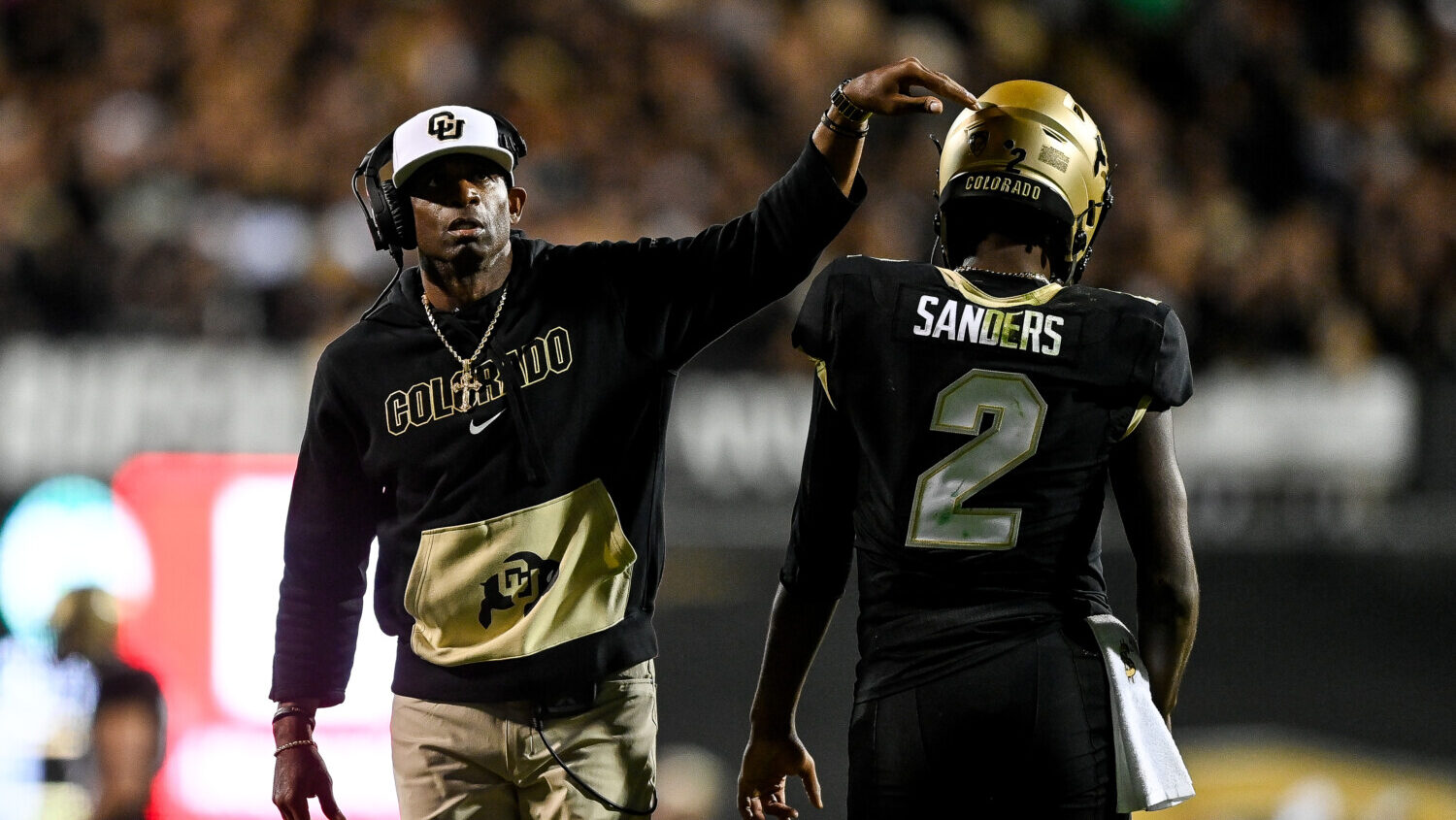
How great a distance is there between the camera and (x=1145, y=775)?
2350mm

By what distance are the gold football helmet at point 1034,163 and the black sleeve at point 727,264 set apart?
0.69 feet

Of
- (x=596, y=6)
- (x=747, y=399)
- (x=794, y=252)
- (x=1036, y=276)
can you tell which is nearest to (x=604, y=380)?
(x=794, y=252)

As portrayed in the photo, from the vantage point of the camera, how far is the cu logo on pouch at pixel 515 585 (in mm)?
2686

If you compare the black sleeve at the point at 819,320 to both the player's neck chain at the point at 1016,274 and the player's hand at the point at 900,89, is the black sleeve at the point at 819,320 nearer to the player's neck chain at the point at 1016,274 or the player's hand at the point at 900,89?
the player's neck chain at the point at 1016,274

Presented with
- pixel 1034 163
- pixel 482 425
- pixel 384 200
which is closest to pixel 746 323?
pixel 384 200

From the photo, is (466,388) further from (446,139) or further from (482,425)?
(446,139)

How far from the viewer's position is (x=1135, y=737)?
92.9 inches

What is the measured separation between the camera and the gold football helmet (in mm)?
2465

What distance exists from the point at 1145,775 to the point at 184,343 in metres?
5.01

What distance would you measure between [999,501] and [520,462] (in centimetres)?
81

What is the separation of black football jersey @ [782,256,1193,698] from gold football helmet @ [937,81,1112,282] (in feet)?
0.45

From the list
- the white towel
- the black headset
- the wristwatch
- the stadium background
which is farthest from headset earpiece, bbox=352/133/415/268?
the stadium background

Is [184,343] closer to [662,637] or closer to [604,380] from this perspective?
[662,637]

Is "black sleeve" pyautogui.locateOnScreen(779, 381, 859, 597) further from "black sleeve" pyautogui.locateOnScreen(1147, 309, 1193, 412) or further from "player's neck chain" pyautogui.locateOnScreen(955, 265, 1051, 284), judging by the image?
"black sleeve" pyautogui.locateOnScreen(1147, 309, 1193, 412)
